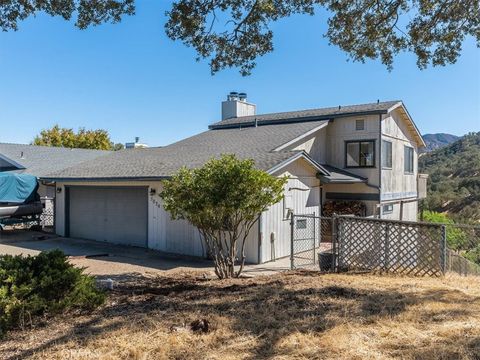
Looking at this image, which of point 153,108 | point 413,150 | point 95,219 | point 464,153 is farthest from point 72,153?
point 464,153

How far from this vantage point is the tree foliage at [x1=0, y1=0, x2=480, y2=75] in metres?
7.57

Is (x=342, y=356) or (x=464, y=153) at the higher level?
(x=464, y=153)

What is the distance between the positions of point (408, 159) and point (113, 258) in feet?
54.0

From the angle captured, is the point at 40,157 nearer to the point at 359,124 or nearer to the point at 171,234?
the point at 171,234

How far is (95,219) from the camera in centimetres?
1491

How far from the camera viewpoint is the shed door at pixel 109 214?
13.5 metres

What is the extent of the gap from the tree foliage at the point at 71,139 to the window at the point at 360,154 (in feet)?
105

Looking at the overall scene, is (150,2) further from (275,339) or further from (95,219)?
(95,219)

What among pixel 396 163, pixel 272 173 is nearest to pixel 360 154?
pixel 396 163

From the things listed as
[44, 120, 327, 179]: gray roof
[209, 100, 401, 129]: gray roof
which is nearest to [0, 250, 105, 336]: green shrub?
[44, 120, 327, 179]: gray roof

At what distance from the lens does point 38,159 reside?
24.0 m

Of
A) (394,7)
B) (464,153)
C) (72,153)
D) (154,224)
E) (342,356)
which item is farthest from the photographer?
(464,153)

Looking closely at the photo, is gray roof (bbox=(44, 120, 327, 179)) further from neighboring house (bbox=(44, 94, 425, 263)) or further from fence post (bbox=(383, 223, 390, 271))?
fence post (bbox=(383, 223, 390, 271))

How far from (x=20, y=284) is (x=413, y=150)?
69.4 ft
